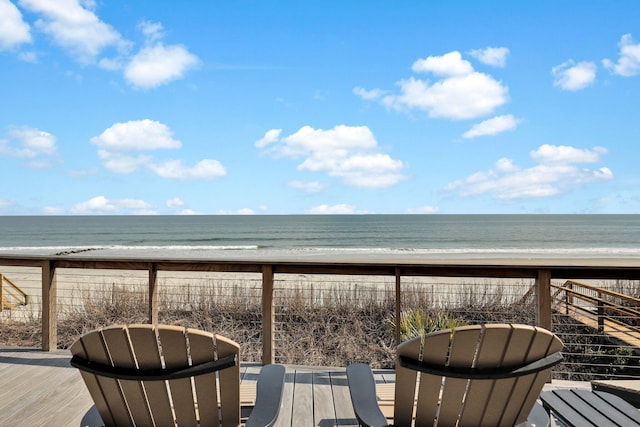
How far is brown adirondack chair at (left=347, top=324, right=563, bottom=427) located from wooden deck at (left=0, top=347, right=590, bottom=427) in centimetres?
73

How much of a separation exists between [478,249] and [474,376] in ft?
75.0

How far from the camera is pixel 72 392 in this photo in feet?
9.54

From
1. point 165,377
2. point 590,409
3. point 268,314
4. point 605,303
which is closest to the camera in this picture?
point 165,377

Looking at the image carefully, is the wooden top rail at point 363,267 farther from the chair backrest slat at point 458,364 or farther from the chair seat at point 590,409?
the chair backrest slat at point 458,364

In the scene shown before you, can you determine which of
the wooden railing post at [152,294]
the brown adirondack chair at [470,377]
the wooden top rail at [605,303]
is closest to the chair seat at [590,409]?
the brown adirondack chair at [470,377]

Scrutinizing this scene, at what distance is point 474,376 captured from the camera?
147 centimetres

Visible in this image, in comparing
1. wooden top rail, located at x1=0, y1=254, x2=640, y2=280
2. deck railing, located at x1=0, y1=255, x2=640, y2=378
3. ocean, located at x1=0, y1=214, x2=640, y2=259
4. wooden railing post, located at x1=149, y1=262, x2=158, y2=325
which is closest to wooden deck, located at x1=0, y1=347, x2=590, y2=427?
deck railing, located at x1=0, y1=255, x2=640, y2=378

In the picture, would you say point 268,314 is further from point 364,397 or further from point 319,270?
point 364,397

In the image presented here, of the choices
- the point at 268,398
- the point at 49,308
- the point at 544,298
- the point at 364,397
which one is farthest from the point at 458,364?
the point at 49,308

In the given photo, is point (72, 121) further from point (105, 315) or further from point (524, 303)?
point (524, 303)

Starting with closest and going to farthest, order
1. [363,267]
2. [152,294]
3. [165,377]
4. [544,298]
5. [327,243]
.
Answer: [165,377]
[544,298]
[363,267]
[152,294]
[327,243]

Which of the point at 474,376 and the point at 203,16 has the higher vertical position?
the point at 203,16

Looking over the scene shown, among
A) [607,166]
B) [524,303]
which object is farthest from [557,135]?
[524,303]

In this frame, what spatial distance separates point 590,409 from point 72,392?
9.78 ft
